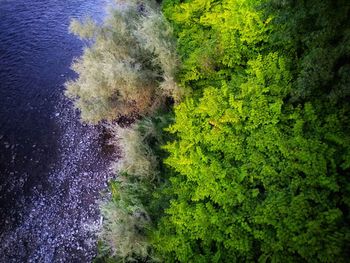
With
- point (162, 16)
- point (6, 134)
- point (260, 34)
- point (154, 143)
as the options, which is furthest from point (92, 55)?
point (260, 34)

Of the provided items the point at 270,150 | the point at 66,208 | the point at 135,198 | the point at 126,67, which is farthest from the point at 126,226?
the point at 126,67

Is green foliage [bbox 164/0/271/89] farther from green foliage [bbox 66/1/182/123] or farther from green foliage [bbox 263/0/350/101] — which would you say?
green foliage [bbox 263/0/350/101]

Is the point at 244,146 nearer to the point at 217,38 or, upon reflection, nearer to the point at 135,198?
the point at 217,38

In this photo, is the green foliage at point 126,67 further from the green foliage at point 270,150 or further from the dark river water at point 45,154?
the green foliage at point 270,150

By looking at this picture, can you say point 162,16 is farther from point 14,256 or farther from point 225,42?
point 14,256

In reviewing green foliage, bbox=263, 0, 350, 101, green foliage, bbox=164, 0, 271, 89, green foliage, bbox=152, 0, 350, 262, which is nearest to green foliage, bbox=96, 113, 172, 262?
green foliage, bbox=152, 0, 350, 262

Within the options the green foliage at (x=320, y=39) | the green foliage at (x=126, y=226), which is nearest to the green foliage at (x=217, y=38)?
the green foliage at (x=320, y=39)

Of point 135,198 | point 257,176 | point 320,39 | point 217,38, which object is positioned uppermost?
point 320,39
